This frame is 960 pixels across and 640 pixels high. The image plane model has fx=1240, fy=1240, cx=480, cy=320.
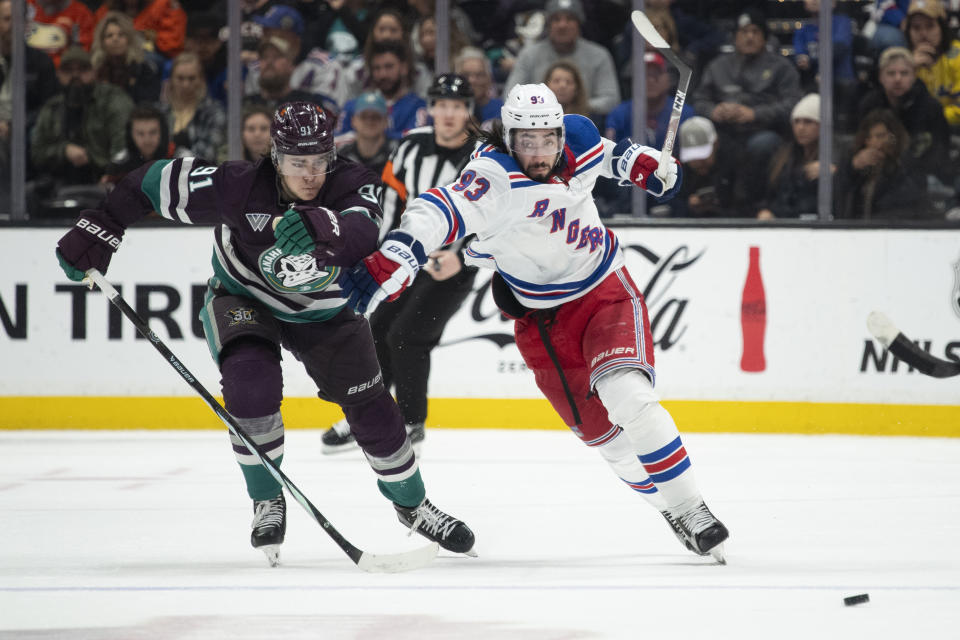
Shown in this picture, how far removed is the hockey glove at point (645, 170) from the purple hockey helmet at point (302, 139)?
2.68 ft

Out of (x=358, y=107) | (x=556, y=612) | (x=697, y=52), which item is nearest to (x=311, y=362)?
(x=556, y=612)

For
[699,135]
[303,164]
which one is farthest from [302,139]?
[699,135]

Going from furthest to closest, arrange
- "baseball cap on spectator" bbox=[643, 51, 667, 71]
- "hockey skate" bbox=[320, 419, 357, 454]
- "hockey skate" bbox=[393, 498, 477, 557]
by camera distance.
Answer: "baseball cap on spectator" bbox=[643, 51, 667, 71] → "hockey skate" bbox=[320, 419, 357, 454] → "hockey skate" bbox=[393, 498, 477, 557]

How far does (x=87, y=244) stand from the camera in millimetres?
3084

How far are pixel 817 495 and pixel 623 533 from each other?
97cm

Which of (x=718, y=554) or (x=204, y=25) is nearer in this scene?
(x=718, y=554)

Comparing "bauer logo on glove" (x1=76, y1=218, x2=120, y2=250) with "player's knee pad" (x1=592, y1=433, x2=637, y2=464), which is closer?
"bauer logo on glove" (x1=76, y1=218, x2=120, y2=250)

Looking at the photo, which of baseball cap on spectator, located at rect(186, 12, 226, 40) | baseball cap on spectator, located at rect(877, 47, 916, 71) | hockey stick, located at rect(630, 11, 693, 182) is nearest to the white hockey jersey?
hockey stick, located at rect(630, 11, 693, 182)

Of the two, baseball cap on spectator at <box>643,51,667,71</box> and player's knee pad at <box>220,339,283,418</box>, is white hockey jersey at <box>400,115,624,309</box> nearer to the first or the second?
player's knee pad at <box>220,339,283,418</box>

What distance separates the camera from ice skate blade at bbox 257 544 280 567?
3.03 m

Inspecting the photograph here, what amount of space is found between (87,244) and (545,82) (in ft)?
10.4

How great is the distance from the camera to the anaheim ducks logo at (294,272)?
2975 millimetres

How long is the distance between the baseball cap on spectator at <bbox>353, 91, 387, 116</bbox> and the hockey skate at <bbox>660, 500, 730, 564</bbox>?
134 inches

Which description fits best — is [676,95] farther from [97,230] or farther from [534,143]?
[97,230]
